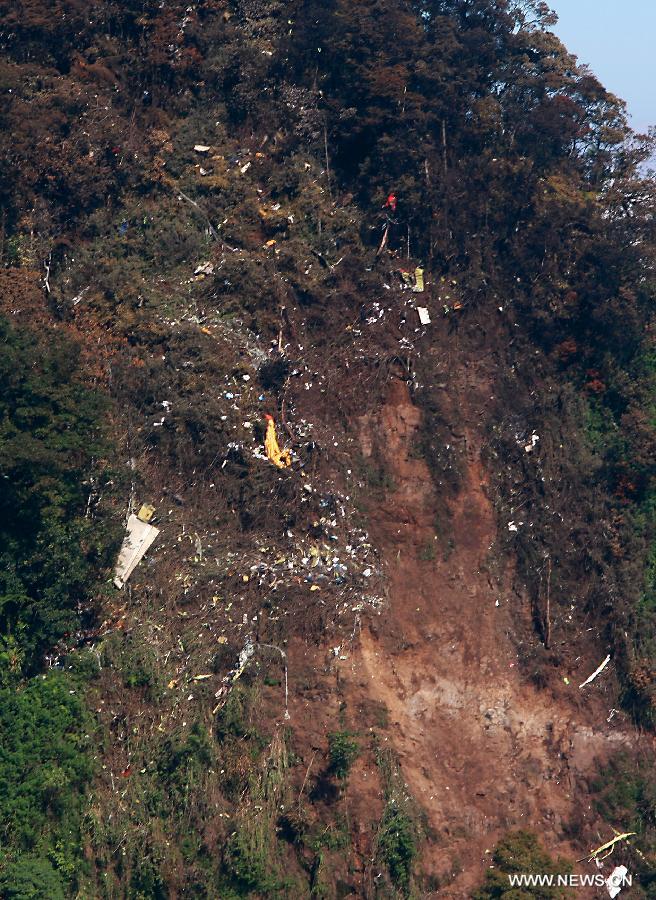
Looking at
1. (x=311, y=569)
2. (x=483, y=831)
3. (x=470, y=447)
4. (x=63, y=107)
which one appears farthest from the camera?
(x=63, y=107)

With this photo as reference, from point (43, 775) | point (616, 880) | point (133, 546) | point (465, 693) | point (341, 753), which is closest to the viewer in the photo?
point (43, 775)

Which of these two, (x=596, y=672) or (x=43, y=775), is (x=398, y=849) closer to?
(x=596, y=672)

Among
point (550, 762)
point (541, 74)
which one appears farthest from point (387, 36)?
point (550, 762)

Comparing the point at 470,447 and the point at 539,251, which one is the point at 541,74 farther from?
the point at 470,447

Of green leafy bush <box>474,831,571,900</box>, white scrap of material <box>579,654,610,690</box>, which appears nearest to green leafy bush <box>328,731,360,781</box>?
green leafy bush <box>474,831,571,900</box>

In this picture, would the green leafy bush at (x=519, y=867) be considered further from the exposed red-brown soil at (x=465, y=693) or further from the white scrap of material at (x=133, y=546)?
the white scrap of material at (x=133, y=546)

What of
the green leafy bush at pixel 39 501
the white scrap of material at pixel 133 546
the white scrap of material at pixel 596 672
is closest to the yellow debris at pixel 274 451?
the white scrap of material at pixel 133 546

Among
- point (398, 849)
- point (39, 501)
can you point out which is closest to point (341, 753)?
point (398, 849)
